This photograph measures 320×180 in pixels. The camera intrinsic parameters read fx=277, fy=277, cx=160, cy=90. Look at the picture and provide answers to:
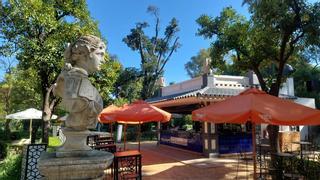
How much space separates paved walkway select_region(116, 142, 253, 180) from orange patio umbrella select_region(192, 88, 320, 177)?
3666 mm

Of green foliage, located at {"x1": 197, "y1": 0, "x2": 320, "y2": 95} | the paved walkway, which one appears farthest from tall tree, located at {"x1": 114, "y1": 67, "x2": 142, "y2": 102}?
green foliage, located at {"x1": 197, "y1": 0, "x2": 320, "y2": 95}

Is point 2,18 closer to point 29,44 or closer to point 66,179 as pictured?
point 29,44

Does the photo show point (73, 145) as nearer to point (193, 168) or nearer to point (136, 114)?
point (136, 114)

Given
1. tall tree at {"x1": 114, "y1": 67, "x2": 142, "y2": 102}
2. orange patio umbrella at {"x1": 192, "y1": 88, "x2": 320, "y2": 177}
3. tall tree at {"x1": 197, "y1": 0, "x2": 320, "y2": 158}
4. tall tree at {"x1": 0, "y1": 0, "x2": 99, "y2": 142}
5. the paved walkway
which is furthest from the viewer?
tall tree at {"x1": 114, "y1": 67, "x2": 142, "y2": 102}

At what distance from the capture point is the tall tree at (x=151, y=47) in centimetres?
2931

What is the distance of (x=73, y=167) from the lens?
9.22 ft

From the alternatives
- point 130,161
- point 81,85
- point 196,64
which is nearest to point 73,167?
point 81,85

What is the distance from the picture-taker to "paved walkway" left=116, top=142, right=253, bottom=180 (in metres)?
8.92

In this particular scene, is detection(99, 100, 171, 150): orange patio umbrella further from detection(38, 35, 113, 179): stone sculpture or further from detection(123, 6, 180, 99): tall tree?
detection(123, 6, 180, 99): tall tree

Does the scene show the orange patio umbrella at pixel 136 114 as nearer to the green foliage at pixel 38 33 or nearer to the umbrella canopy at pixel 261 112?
the green foliage at pixel 38 33

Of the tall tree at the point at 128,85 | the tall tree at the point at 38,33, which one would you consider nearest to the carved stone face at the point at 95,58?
the tall tree at the point at 38,33

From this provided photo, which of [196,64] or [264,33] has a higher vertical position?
[196,64]

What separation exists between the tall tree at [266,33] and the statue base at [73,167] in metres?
6.38

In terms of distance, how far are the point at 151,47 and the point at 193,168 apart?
72.3ft
